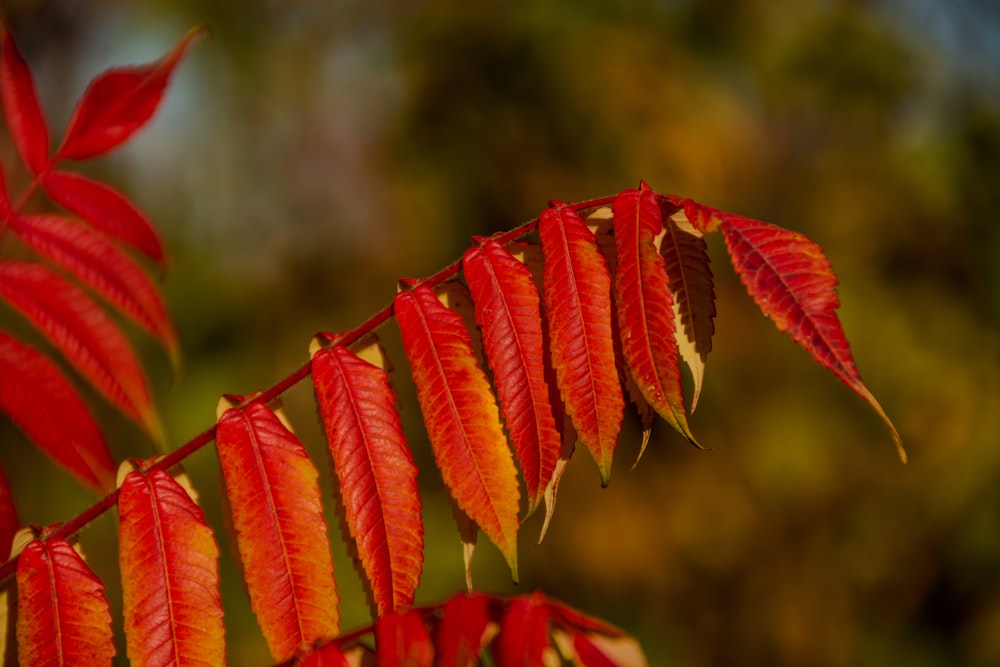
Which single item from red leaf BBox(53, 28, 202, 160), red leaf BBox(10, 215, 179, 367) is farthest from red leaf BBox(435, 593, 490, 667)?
red leaf BBox(53, 28, 202, 160)

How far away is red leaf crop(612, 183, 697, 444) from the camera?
74cm

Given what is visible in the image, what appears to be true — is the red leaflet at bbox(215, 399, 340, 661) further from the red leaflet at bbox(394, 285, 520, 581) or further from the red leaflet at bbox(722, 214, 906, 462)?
the red leaflet at bbox(722, 214, 906, 462)

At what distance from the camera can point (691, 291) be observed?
813mm

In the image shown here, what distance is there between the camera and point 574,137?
543 cm

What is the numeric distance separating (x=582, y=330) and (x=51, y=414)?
1.77 feet

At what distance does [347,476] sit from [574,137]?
4.90 metres

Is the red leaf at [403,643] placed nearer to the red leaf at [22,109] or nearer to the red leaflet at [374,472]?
the red leaflet at [374,472]

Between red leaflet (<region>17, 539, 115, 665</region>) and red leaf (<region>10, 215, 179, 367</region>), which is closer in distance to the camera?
red leaflet (<region>17, 539, 115, 665</region>)

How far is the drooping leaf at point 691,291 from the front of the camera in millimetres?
804

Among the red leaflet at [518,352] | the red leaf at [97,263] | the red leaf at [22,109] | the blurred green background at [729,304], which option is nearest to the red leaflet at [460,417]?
the red leaflet at [518,352]

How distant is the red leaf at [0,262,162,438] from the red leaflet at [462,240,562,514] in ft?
1.29

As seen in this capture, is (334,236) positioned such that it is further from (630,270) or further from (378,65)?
(630,270)

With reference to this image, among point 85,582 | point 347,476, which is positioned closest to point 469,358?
point 347,476

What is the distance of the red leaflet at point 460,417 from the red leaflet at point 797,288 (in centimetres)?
25
